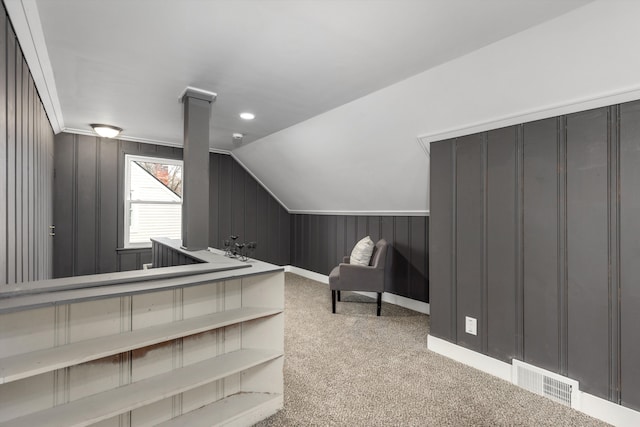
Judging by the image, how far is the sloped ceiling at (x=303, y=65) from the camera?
5.28 feet

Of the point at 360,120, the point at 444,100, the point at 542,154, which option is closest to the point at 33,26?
the point at 360,120

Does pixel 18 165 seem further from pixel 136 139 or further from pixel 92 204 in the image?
pixel 136 139

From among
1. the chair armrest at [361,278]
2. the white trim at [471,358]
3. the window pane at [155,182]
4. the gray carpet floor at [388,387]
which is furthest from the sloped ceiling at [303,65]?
the gray carpet floor at [388,387]

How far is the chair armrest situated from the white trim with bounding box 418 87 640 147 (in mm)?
1639

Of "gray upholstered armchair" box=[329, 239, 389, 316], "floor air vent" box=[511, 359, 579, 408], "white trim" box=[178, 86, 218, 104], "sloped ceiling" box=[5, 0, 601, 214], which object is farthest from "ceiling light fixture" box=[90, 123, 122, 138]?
"floor air vent" box=[511, 359, 579, 408]

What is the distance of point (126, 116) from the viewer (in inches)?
135

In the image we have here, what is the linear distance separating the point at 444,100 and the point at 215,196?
4037 mm

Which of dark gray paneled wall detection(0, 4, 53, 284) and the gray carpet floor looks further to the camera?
the gray carpet floor

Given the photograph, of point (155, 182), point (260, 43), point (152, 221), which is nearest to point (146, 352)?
point (260, 43)

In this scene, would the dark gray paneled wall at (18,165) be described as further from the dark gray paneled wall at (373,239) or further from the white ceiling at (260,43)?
the dark gray paneled wall at (373,239)

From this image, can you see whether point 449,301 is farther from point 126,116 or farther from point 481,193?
point 126,116

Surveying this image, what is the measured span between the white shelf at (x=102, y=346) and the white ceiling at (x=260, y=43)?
1665 millimetres

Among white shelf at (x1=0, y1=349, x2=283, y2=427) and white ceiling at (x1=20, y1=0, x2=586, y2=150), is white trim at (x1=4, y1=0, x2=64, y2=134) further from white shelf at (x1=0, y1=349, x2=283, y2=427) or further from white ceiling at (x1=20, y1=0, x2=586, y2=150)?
white shelf at (x1=0, y1=349, x2=283, y2=427)

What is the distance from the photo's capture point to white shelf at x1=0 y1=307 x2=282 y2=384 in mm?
1143
